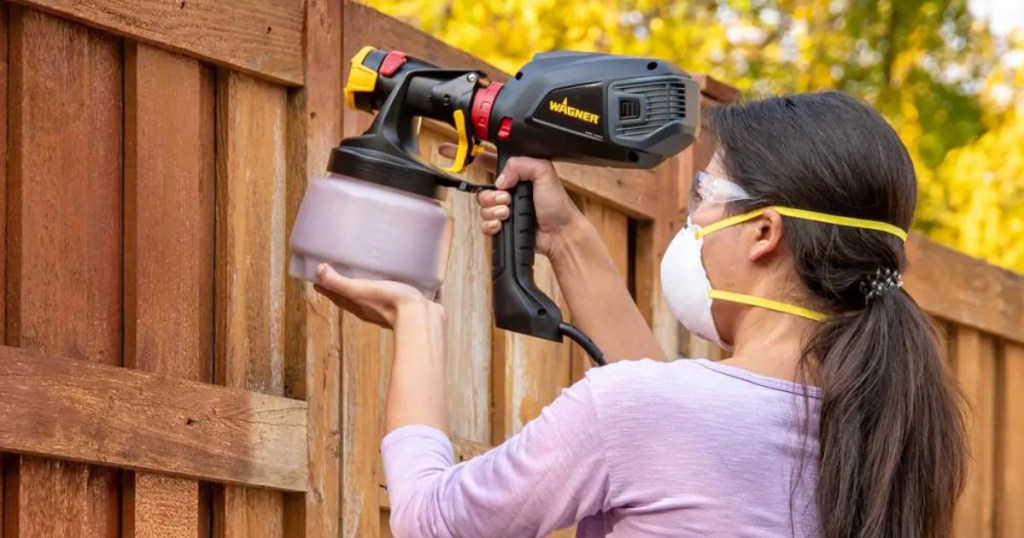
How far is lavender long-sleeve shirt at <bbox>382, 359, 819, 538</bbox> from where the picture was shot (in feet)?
7.43

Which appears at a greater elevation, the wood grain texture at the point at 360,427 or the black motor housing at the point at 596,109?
the black motor housing at the point at 596,109

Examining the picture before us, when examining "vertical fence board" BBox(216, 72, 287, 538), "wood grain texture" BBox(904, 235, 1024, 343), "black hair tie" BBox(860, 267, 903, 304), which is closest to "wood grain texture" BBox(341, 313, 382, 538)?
"vertical fence board" BBox(216, 72, 287, 538)

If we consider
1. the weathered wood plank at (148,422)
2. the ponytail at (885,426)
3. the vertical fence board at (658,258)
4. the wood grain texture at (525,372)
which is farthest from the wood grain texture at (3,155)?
the vertical fence board at (658,258)

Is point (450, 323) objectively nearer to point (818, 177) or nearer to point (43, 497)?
point (43, 497)

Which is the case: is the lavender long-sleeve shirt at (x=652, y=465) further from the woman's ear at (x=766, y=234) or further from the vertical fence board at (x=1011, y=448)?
the vertical fence board at (x=1011, y=448)

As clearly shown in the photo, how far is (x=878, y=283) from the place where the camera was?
8.01ft

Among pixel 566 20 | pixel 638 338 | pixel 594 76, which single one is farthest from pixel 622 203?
pixel 566 20

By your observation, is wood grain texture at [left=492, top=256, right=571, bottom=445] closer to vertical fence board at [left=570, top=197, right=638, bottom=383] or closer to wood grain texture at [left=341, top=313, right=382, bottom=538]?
vertical fence board at [left=570, top=197, right=638, bottom=383]

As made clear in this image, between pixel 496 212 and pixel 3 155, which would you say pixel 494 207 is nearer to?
pixel 496 212

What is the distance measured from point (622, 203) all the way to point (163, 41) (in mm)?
1714

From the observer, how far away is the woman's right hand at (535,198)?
2.83 meters

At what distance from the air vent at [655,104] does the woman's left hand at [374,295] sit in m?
0.44

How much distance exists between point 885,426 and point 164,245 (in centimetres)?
136

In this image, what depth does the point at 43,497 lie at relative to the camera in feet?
9.21
